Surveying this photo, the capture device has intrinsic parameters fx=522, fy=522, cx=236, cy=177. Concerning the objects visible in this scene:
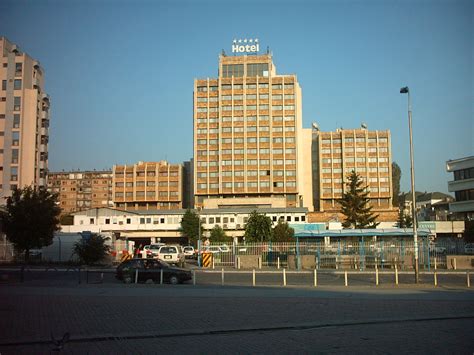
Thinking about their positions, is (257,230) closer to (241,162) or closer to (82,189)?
(241,162)

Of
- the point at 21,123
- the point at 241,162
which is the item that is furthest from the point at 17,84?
the point at 241,162

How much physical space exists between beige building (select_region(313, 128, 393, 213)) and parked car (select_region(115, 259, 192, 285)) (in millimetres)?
104350

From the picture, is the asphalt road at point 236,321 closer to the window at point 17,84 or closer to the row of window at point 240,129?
the window at point 17,84

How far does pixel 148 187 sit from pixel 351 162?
5289 cm

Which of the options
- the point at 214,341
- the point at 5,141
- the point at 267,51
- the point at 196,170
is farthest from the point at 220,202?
the point at 214,341

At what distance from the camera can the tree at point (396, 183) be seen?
433 feet

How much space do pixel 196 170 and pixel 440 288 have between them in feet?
336

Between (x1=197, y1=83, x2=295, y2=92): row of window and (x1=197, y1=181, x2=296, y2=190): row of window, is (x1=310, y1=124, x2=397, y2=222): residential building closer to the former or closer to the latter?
(x1=197, y1=181, x2=296, y2=190): row of window

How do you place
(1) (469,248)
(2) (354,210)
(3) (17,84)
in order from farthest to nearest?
(3) (17,84), (2) (354,210), (1) (469,248)

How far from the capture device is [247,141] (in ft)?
411

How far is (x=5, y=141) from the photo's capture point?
88500 mm

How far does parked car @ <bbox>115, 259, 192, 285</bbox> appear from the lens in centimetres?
2772

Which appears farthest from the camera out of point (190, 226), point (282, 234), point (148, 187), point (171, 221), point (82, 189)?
point (82, 189)

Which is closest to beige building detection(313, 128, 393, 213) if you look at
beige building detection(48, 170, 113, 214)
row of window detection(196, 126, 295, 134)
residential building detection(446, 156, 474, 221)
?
row of window detection(196, 126, 295, 134)
